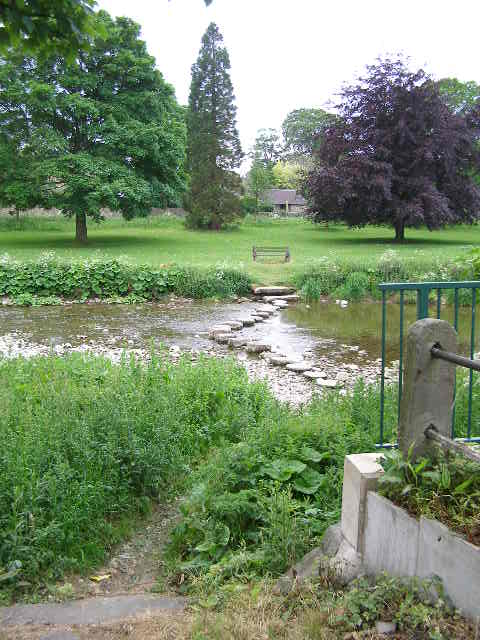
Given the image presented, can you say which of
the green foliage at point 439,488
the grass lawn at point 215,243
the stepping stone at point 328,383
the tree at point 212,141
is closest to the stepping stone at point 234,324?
the stepping stone at point 328,383

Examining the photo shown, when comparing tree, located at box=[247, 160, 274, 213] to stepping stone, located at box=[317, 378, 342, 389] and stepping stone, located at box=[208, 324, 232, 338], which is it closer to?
stepping stone, located at box=[208, 324, 232, 338]

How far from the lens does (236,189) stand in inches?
1638

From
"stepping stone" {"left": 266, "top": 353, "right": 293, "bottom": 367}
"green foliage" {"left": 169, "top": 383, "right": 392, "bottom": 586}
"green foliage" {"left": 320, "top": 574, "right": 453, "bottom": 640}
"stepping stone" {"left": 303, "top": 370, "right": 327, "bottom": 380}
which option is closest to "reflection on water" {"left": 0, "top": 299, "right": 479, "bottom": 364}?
"stepping stone" {"left": 266, "top": 353, "right": 293, "bottom": 367}

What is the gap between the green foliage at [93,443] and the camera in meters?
4.02

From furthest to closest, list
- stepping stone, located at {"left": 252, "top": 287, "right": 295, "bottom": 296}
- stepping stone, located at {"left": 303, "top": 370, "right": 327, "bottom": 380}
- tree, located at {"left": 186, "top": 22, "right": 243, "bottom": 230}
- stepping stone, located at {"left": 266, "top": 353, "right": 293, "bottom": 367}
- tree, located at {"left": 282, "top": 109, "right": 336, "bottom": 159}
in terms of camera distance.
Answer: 1. tree, located at {"left": 282, "top": 109, "right": 336, "bottom": 159}
2. tree, located at {"left": 186, "top": 22, "right": 243, "bottom": 230}
3. stepping stone, located at {"left": 252, "top": 287, "right": 295, "bottom": 296}
4. stepping stone, located at {"left": 266, "top": 353, "right": 293, "bottom": 367}
5. stepping stone, located at {"left": 303, "top": 370, "right": 327, "bottom": 380}

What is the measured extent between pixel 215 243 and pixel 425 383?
3057cm

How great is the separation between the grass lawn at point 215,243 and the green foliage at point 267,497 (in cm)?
1396

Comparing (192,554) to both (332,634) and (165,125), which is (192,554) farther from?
(165,125)

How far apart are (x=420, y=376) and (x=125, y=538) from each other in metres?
2.64

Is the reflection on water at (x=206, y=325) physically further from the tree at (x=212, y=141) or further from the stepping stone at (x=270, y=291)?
the tree at (x=212, y=141)

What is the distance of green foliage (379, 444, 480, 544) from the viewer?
2.69 metres

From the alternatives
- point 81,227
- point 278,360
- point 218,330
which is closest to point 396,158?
point 81,227

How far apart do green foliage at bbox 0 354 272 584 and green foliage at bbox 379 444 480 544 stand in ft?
7.25

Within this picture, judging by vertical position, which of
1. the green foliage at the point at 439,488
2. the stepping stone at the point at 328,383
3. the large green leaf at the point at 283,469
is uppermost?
the green foliage at the point at 439,488
